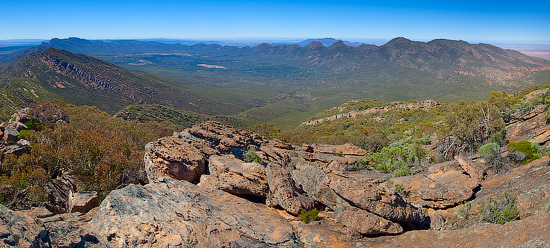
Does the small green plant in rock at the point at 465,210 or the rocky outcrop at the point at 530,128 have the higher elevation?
the rocky outcrop at the point at 530,128

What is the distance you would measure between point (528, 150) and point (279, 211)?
20228 mm

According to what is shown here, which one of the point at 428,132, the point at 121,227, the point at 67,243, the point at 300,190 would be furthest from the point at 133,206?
the point at 428,132

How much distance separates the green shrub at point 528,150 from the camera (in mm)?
20391

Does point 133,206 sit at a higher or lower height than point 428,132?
higher

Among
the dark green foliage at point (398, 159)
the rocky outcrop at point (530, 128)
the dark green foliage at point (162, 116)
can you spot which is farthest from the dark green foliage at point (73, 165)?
the dark green foliage at point (162, 116)

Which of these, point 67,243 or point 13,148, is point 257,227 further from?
point 13,148

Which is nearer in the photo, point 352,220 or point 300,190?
point 352,220

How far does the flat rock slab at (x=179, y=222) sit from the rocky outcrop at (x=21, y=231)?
5.53 ft

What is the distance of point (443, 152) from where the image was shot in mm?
30188

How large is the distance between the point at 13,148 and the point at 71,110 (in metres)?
35.4

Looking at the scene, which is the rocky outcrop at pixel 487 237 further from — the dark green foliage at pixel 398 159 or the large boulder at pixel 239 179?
the dark green foliage at pixel 398 159

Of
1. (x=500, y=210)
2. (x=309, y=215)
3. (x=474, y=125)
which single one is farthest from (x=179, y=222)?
(x=474, y=125)

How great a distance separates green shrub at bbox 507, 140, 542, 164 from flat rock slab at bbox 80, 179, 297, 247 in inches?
772

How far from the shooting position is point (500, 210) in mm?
13602
